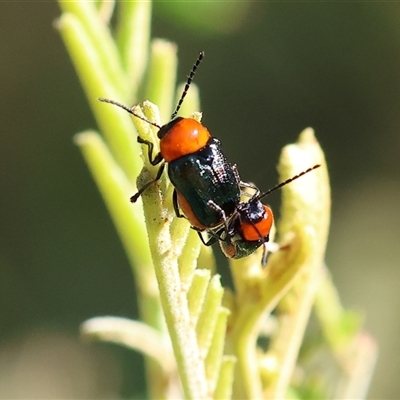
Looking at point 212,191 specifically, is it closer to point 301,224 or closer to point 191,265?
point 301,224

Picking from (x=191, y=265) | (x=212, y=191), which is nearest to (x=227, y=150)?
(x=212, y=191)

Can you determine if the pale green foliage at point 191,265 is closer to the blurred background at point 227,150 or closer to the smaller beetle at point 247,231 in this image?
the smaller beetle at point 247,231

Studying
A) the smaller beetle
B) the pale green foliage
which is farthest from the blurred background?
the smaller beetle

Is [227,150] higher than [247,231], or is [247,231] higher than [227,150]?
[227,150]

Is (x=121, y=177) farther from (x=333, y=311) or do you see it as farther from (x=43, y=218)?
(x=43, y=218)

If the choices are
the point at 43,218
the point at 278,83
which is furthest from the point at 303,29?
the point at 43,218

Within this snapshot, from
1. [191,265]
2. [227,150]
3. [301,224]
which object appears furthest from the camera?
[227,150]

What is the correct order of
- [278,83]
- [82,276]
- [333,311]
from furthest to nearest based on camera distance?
[278,83] → [82,276] → [333,311]

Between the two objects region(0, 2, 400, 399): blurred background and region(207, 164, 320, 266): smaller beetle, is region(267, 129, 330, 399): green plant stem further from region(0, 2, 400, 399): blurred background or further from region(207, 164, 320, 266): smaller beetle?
region(0, 2, 400, 399): blurred background
